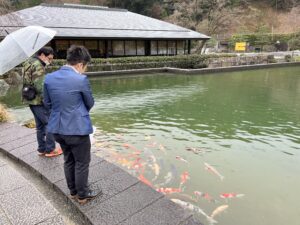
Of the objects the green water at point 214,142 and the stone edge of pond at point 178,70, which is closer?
the green water at point 214,142

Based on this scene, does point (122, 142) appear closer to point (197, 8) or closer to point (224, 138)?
point (224, 138)

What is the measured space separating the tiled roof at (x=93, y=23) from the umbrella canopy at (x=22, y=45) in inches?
557

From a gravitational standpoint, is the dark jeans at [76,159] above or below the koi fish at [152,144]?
above

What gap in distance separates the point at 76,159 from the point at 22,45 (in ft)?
5.53

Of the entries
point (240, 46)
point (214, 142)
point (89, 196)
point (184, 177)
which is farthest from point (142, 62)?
point (240, 46)

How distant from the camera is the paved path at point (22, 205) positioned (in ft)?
8.27

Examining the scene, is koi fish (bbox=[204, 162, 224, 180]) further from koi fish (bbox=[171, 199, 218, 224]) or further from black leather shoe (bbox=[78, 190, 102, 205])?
black leather shoe (bbox=[78, 190, 102, 205])

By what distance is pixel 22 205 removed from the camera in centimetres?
275

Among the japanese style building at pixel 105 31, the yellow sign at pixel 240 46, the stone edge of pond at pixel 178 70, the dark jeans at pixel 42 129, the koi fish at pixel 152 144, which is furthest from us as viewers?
the yellow sign at pixel 240 46

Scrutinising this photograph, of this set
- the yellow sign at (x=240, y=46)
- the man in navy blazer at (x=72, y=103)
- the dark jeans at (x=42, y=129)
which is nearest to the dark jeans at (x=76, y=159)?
the man in navy blazer at (x=72, y=103)

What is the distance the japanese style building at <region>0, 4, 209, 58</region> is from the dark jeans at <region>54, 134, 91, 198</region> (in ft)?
51.1

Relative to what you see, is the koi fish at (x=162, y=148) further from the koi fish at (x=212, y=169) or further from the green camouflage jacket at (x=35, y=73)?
the green camouflage jacket at (x=35, y=73)

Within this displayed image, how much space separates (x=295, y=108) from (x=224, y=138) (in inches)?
158

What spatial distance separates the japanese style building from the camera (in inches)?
723
